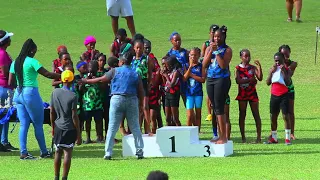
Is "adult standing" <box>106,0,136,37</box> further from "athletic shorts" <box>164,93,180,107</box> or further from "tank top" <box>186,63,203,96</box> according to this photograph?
"tank top" <box>186,63,203,96</box>

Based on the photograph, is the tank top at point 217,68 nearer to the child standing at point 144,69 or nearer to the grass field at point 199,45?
the grass field at point 199,45

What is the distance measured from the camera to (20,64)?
15906 mm

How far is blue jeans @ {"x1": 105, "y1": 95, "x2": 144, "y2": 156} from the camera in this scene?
15805mm

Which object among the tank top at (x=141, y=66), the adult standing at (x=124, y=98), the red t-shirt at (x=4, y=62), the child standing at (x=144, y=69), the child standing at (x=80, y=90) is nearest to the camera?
the adult standing at (x=124, y=98)

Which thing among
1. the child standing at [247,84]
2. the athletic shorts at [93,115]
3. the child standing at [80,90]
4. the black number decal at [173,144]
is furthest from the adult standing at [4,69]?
the child standing at [247,84]

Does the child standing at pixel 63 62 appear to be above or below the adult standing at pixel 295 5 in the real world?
below

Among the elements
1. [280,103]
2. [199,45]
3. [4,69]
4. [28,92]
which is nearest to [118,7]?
[4,69]

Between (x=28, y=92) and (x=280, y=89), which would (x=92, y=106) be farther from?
(x=280, y=89)

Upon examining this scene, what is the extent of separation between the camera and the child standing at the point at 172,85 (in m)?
18.2

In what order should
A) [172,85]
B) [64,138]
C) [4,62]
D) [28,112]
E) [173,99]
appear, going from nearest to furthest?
[64,138]
[28,112]
[4,62]
[172,85]
[173,99]

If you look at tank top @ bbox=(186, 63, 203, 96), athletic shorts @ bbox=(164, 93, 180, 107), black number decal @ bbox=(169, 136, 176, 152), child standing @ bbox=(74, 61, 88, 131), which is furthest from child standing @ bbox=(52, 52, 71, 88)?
black number decal @ bbox=(169, 136, 176, 152)

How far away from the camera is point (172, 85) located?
18234mm

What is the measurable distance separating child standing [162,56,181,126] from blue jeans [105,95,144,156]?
7.75 ft

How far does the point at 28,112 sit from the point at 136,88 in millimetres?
1870
